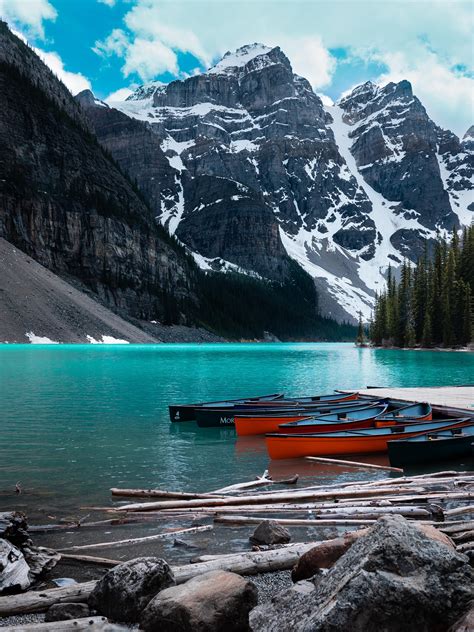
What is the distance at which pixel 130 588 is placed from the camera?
7055mm

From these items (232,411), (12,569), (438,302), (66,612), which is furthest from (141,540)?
(438,302)

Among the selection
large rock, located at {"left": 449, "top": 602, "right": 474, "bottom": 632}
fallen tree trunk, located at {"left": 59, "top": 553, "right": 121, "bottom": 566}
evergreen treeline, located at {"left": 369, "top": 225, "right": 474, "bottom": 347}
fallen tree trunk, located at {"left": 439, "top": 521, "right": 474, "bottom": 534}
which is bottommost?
fallen tree trunk, located at {"left": 59, "top": 553, "right": 121, "bottom": 566}

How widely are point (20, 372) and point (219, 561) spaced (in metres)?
52.4

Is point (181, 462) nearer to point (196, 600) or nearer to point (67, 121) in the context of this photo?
point (196, 600)

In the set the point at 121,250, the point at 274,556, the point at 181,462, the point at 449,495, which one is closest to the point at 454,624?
the point at 274,556

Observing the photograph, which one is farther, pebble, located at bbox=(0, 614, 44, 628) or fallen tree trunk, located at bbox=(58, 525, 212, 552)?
fallen tree trunk, located at bbox=(58, 525, 212, 552)

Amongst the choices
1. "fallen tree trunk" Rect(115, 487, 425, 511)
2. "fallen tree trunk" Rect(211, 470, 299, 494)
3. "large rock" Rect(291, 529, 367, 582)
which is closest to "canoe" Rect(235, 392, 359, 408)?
"fallen tree trunk" Rect(211, 470, 299, 494)

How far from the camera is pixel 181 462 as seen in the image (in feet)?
65.6

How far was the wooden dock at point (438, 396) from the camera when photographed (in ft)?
93.4

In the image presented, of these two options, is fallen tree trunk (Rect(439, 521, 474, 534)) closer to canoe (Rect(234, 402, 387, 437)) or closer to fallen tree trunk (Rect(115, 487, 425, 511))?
fallen tree trunk (Rect(115, 487, 425, 511))

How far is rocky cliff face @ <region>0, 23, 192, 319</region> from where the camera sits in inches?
6235

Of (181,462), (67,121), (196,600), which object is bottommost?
(181,462)

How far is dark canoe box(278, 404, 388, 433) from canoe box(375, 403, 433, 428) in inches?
15.7

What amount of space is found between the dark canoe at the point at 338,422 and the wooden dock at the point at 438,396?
3989mm
